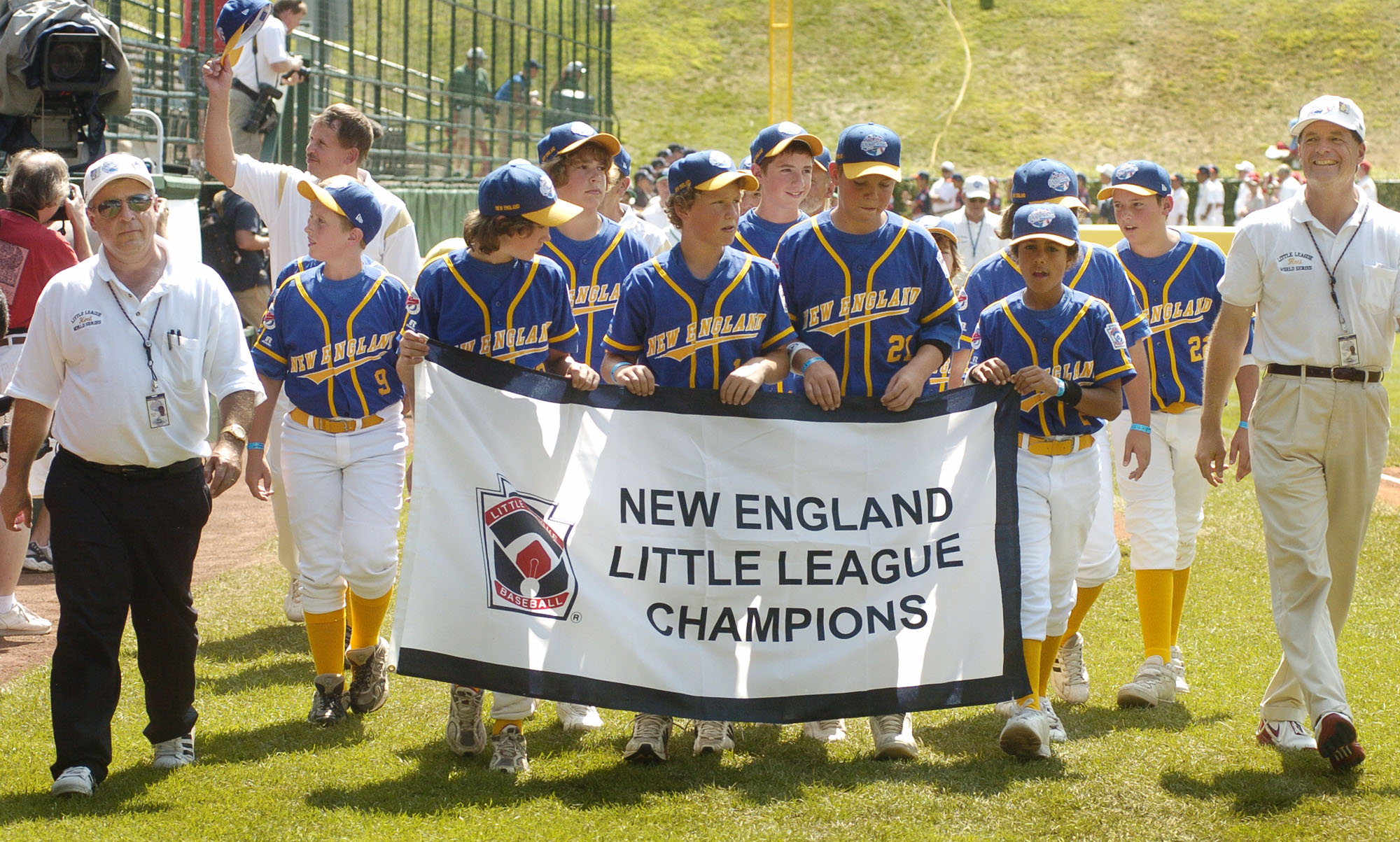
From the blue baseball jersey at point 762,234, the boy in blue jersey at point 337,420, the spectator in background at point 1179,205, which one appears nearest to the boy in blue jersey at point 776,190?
the blue baseball jersey at point 762,234

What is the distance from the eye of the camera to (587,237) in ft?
21.0

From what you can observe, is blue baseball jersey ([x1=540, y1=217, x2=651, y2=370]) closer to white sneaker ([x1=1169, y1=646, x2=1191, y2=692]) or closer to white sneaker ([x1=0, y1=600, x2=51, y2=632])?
white sneaker ([x1=1169, y1=646, x2=1191, y2=692])

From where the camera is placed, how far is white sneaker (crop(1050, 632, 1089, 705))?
6.18 m

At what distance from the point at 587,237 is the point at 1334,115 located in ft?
10.1

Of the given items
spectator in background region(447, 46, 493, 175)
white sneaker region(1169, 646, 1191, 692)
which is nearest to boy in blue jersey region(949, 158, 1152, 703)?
white sneaker region(1169, 646, 1191, 692)

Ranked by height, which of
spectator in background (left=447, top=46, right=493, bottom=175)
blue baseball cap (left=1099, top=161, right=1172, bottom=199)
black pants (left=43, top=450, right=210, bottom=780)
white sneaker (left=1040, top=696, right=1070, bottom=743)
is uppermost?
spectator in background (left=447, top=46, right=493, bottom=175)

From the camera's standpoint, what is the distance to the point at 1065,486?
17.9 feet

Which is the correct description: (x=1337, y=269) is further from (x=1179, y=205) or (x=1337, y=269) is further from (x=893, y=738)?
(x=1179, y=205)

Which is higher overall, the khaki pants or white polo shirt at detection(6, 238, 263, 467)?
white polo shirt at detection(6, 238, 263, 467)

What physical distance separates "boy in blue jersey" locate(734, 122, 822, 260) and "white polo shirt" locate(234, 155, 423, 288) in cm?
166

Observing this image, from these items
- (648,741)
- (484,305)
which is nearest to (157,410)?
(484,305)

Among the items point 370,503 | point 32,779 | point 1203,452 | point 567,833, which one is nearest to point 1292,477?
point 1203,452

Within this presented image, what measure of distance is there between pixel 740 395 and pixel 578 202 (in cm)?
164

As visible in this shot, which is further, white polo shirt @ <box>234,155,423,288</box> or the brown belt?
white polo shirt @ <box>234,155,423,288</box>
